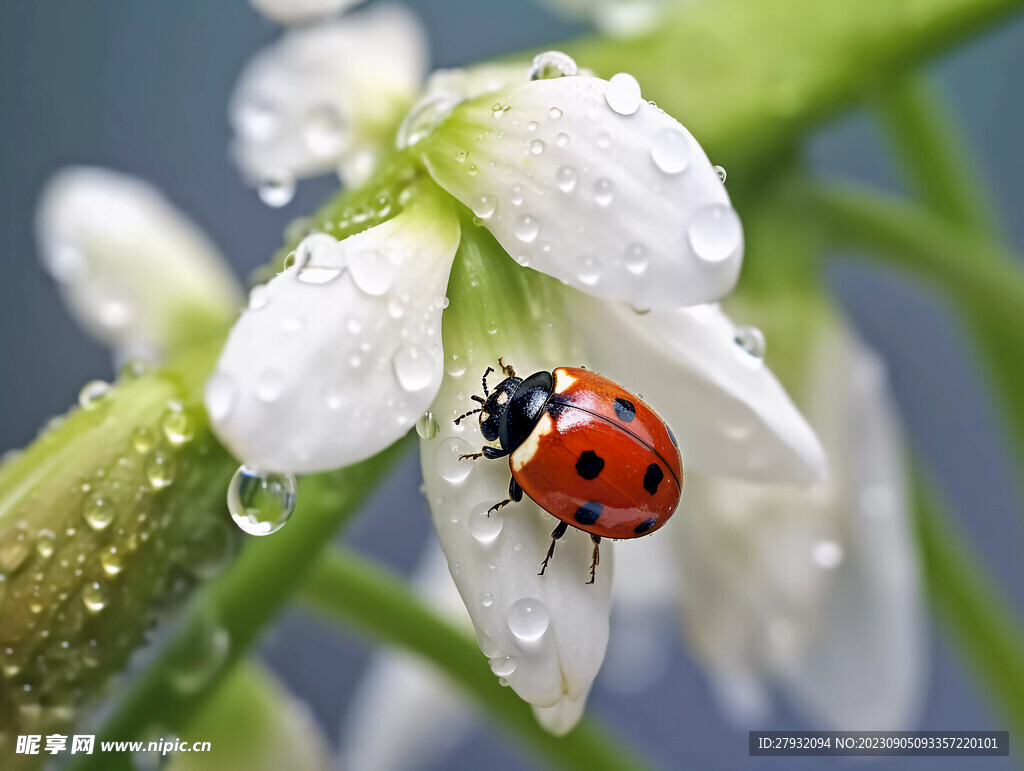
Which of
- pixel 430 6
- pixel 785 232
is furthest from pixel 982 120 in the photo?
pixel 785 232

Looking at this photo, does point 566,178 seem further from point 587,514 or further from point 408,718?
point 408,718

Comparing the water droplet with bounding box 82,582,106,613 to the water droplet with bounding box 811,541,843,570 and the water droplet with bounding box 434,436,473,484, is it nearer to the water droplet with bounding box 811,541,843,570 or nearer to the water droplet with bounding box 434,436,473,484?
the water droplet with bounding box 434,436,473,484

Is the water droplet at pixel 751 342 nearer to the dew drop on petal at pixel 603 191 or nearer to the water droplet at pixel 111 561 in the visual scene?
the dew drop on petal at pixel 603 191

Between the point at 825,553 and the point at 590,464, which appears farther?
the point at 825,553

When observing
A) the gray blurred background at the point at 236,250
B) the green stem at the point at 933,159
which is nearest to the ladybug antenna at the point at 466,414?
the green stem at the point at 933,159

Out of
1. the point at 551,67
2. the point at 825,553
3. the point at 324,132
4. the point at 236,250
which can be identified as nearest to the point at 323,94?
the point at 324,132

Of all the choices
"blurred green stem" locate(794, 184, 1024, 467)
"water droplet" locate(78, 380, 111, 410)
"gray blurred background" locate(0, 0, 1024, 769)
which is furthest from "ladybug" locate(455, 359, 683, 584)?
"gray blurred background" locate(0, 0, 1024, 769)
